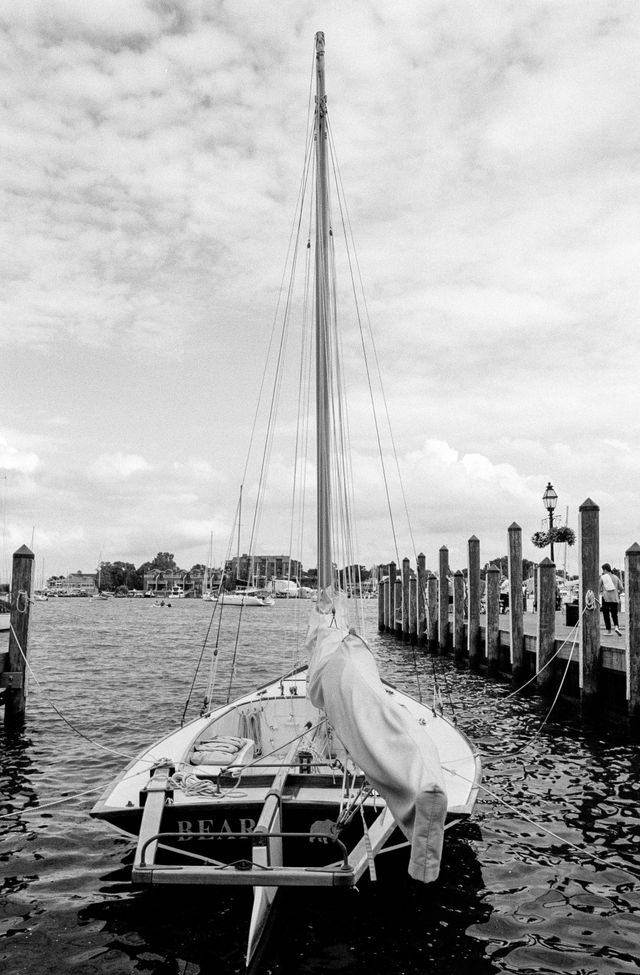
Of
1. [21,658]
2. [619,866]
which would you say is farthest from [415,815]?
[21,658]

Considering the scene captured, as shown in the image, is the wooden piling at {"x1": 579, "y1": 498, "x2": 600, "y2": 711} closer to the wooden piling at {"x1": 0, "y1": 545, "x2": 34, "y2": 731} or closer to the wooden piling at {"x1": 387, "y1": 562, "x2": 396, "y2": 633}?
the wooden piling at {"x1": 0, "y1": 545, "x2": 34, "y2": 731}

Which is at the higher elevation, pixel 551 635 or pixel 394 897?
pixel 551 635

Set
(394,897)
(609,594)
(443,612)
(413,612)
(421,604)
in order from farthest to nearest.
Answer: (413,612) → (421,604) → (443,612) → (609,594) → (394,897)

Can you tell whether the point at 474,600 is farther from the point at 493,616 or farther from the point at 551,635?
the point at 551,635

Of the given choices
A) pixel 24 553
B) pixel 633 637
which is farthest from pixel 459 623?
pixel 24 553

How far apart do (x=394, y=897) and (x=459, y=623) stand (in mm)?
18491

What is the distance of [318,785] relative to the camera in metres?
7.47

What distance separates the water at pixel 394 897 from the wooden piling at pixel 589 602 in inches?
44.0

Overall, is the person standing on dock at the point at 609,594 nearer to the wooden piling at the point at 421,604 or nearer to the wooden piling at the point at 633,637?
the wooden piling at the point at 633,637

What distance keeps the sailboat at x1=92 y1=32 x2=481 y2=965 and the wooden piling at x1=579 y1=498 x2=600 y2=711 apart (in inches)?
208

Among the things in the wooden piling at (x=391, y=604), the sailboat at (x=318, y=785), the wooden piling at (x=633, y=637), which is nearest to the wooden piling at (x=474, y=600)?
the wooden piling at (x=633, y=637)

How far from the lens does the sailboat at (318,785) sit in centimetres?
556

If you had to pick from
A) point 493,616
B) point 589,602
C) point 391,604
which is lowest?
point 391,604

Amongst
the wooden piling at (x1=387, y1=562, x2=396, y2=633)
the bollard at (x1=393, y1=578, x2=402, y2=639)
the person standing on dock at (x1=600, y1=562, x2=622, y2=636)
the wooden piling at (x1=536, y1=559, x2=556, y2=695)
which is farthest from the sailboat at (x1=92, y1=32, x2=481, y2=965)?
the wooden piling at (x1=387, y1=562, x2=396, y2=633)
